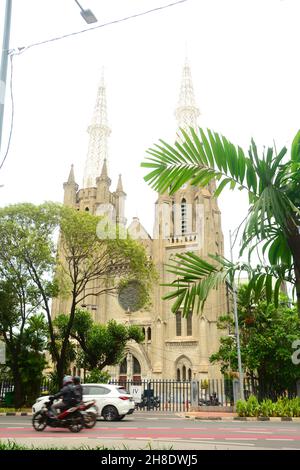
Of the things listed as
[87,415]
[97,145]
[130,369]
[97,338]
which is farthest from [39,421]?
[97,145]

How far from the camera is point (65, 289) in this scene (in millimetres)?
21875

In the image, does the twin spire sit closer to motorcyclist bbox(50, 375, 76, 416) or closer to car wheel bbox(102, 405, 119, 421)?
car wheel bbox(102, 405, 119, 421)

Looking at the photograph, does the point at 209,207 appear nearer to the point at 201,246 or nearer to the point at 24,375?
the point at 201,246

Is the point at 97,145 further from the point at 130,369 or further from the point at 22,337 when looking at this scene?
the point at 22,337

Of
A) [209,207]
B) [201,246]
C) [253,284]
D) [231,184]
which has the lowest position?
[253,284]

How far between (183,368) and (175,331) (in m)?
3.42

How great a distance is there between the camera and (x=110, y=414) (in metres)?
14.5

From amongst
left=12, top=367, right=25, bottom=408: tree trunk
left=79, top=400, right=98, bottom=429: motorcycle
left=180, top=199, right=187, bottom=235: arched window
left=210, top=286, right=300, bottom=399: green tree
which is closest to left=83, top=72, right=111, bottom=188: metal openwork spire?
left=180, top=199, right=187, bottom=235: arched window

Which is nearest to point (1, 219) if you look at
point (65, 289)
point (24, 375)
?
point (65, 289)

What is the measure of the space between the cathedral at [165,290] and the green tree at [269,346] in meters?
11.6

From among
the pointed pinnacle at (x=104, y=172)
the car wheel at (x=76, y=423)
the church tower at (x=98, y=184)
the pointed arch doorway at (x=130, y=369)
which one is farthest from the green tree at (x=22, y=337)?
the pointed pinnacle at (x=104, y=172)

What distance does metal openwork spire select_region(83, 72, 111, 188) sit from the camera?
2154 inches

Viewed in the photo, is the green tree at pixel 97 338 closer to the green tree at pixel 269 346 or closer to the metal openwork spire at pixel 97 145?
the green tree at pixel 269 346

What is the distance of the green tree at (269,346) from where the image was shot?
70.9 feet
